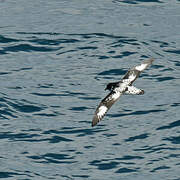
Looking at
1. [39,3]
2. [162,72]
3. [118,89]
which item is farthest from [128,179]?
[39,3]

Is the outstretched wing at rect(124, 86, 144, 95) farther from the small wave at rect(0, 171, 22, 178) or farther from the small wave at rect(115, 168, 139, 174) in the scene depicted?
the small wave at rect(0, 171, 22, 178)

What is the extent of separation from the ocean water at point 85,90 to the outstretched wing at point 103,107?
2621mm

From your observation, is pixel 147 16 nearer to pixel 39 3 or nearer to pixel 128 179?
pixel 39 3

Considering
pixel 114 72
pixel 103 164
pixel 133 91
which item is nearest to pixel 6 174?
pixel 103 164

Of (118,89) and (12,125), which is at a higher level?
Result: (118,89)

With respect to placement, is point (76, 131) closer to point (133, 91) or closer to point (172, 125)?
point (172, 125)

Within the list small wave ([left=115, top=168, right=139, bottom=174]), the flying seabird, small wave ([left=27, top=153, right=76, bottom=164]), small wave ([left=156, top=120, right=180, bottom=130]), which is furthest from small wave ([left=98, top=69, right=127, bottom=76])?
small wave ([left=115, top=168, right=139, bottom=174])

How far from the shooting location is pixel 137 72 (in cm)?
2573

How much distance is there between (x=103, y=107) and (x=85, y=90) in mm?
7403

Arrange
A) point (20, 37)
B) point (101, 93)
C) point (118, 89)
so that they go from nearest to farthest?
point (118, 89), point (101, 93), point (20, 37)

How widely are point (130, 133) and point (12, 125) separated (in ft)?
11.9

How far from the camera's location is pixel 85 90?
3066 centimetres

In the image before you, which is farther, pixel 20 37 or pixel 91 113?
pixel 20 37

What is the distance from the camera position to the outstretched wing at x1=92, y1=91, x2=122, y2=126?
2292 centimetres
